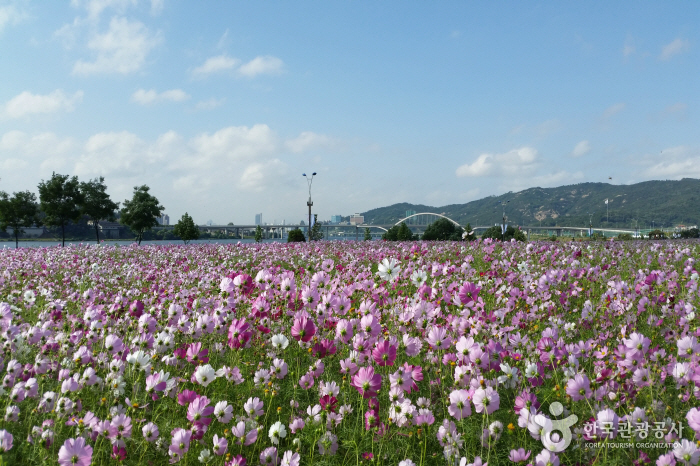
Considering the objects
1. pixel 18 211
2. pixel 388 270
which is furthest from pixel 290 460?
pixel 18 211

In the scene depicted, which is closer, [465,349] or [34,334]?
[465,349]

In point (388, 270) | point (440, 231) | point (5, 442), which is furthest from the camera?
point (440, 231)

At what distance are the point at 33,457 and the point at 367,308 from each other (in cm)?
191

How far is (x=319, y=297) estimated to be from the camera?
293cm

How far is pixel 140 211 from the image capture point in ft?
149

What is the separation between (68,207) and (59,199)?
111 cm

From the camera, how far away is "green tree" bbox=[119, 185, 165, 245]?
45656mm

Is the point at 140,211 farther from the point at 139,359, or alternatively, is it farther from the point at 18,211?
the point at 139,359

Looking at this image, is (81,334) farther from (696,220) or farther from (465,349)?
(696,220)

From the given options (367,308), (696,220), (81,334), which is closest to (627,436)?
(367,308)

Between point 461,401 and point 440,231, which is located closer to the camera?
point 461,401

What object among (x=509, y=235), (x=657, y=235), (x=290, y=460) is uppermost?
(x=290, y=460)

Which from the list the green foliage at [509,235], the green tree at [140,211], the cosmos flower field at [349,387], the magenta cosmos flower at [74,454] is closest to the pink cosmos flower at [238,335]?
the cosmos flower field at [349,387]

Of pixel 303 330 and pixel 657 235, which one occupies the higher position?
pixel 303 330
